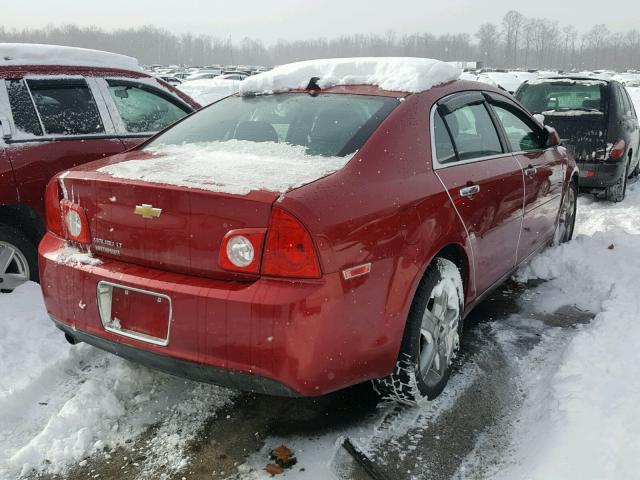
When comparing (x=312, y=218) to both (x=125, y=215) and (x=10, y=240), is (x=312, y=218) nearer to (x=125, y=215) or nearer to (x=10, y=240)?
(x=125, y=215)

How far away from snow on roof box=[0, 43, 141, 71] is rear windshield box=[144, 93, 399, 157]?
4.78 feet

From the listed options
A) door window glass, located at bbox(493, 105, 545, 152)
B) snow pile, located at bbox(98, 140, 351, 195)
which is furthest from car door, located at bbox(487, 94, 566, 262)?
snow pile, located at bbox(98, 140, 351, 195)

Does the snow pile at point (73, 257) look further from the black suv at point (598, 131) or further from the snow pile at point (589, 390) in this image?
the black suv at point (598, 131)

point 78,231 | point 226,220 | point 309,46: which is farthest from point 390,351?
point 309,46

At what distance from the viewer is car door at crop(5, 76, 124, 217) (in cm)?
387

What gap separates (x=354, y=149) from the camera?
8.77 feet

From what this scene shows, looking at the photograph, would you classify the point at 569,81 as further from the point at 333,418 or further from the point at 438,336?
the point at 333,418

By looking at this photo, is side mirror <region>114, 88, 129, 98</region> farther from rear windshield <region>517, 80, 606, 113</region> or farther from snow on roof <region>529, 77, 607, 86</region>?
snow on roof <region>529, 77, 607, 86</region>

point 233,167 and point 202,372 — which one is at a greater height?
point 233,167

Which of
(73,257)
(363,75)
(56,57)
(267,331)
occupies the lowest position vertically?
(267,331)

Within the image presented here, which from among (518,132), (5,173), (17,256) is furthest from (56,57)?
(518,132)

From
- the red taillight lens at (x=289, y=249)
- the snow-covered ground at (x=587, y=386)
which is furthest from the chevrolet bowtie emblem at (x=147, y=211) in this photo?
the snow-covered ground at (x=587, y=386)

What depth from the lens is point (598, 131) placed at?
23.6 feet

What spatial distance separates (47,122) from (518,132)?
3.30 m
